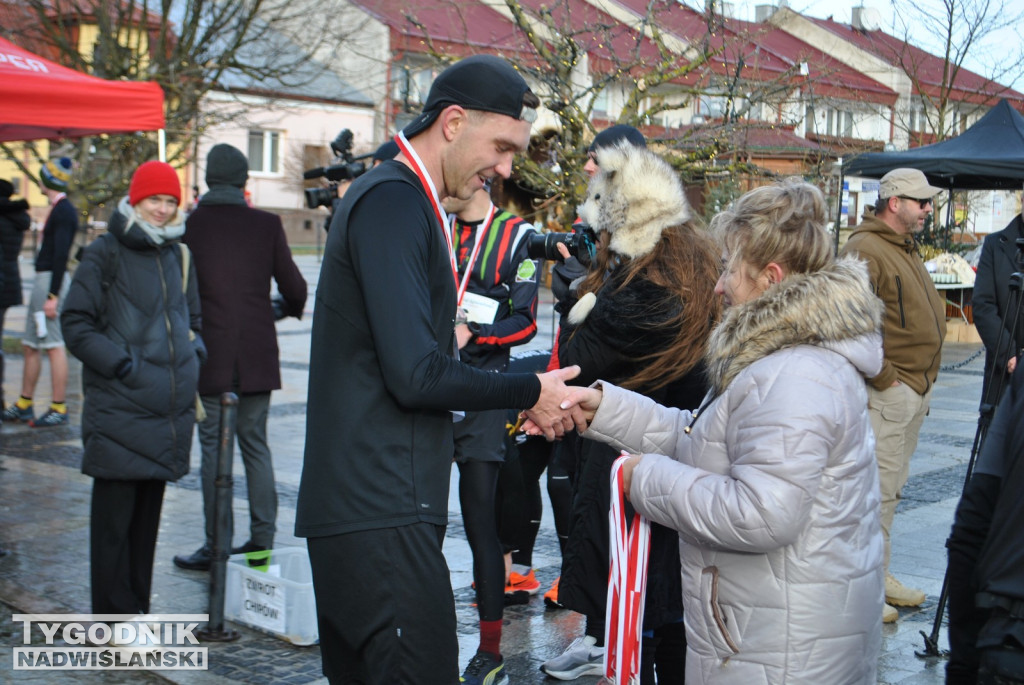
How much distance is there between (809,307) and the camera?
8.07 ft

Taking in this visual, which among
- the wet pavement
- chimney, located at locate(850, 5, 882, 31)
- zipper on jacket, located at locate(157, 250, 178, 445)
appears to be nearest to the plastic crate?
the wet pavement

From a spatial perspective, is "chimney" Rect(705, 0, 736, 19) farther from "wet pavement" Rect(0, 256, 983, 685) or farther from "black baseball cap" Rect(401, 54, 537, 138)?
"black baseball cap" Rect(401, 54, 537, 138)

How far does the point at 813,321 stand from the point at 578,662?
2.37 metres

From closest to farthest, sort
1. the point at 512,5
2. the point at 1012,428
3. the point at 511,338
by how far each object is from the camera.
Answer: the point at 1012,428 → the point at 511,338 → the point at 512,5

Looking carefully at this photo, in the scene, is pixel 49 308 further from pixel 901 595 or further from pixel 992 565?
pixel 992 565

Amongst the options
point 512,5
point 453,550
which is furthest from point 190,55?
point 453,550

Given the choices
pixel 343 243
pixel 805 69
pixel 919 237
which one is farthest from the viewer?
pixel 919 237

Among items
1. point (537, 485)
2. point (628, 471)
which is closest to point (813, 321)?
point (628, 471)

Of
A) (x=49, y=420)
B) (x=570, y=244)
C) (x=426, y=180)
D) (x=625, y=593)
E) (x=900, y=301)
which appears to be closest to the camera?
(x=426, y=180)

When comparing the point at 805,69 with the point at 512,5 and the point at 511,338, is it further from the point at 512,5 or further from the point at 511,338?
the point at 511,338

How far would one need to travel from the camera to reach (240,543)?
6.06 meters

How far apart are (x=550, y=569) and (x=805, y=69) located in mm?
5545

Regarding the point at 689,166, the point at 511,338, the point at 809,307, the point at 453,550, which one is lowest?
the point at 453,550

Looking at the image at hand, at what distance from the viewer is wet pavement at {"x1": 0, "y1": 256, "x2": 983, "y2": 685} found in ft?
14.4
